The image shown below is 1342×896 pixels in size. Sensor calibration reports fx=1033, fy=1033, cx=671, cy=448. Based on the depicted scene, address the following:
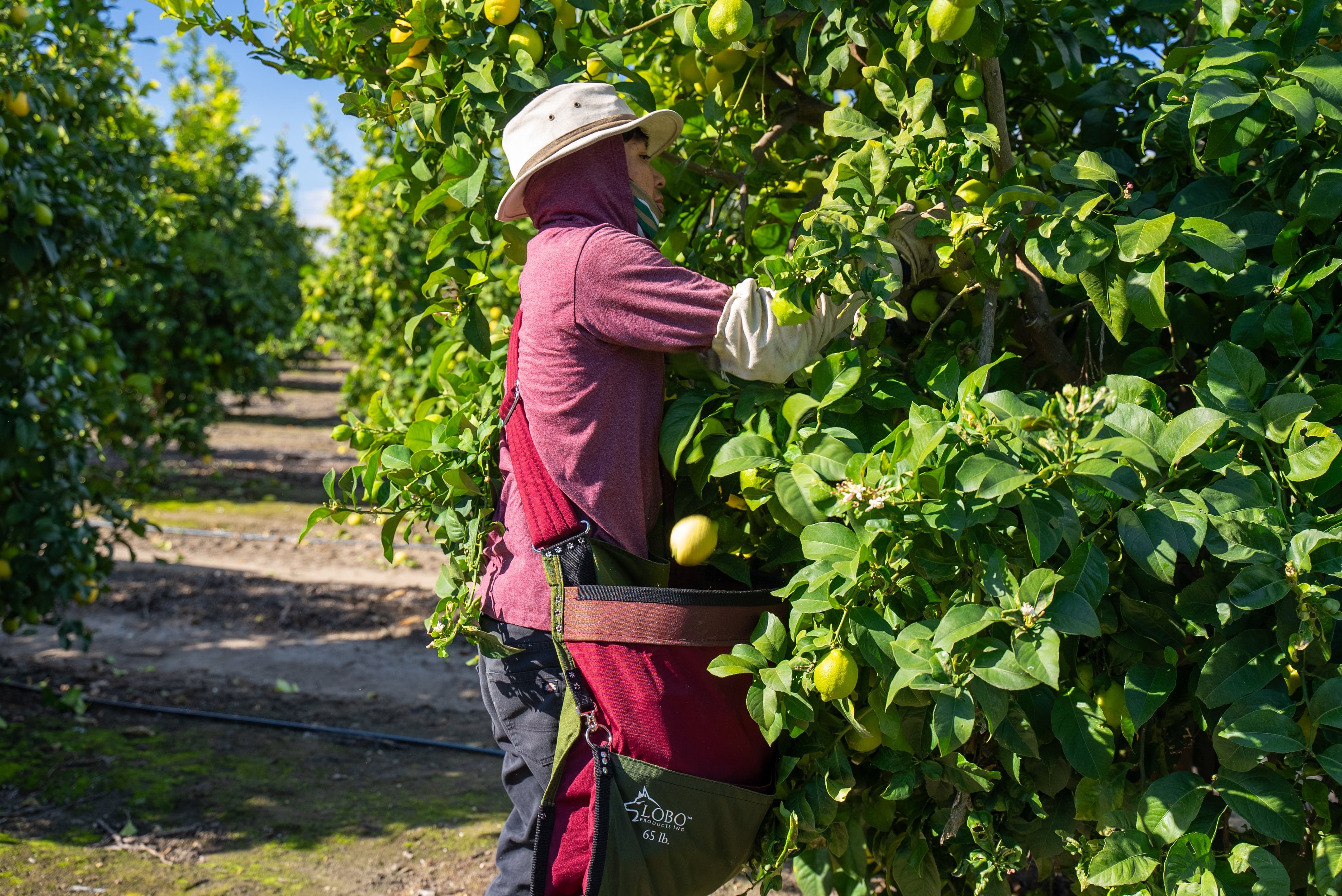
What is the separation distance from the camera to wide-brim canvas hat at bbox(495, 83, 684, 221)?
1655 mm

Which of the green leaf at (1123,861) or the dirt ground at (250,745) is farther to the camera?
the dirt ground at (250,745)

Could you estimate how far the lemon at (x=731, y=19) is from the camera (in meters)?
1.54

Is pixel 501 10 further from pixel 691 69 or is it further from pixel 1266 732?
pixel 1266 732

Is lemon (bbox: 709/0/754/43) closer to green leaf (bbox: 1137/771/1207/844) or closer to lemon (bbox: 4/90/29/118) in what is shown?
green leaf (bbox: 1137/771/1207/844)

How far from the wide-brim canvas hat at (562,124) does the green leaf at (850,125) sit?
0.30 m

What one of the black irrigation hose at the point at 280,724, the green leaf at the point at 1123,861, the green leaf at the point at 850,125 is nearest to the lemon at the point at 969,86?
the green leaf at the point at 850,125

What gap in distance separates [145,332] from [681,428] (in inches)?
347

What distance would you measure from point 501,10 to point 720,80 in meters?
0.44

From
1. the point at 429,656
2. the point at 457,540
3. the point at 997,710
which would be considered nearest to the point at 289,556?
the point at 429,656

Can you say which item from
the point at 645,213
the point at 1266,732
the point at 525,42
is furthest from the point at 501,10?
the point at 1266,732

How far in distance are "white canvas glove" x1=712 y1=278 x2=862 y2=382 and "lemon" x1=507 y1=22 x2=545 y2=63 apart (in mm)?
580

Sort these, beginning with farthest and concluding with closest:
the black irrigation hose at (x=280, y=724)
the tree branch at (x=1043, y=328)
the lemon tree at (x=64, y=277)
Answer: the black irrigation hose at (x=280, y=724) → the lemon tree at (x=64, y=277) → the tree branch at (x=1043, y=328)

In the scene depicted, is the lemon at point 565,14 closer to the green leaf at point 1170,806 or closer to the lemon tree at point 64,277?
the green leaf at point 1170,806

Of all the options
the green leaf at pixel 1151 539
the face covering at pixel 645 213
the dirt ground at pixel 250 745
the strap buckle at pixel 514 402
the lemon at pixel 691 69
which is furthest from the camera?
the dirt ground at pixel 250 745
